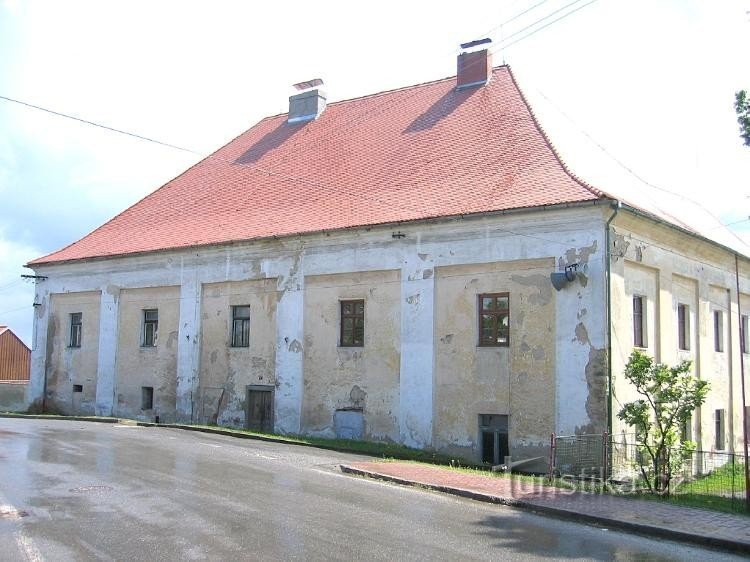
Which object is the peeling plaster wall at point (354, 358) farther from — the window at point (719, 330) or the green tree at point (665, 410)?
the window at point (719, 330)

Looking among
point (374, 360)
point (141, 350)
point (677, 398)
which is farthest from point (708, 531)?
point (141, 350)

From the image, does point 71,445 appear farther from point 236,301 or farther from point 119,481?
point 236,301

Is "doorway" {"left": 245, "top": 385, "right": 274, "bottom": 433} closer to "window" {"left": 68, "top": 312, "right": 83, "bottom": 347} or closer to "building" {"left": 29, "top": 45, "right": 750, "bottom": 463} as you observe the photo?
"building" {"left": 29, "top": 45, "right": 750, "bottom": 463}

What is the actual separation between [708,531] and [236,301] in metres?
15.7

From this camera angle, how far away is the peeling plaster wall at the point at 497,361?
54.9ft

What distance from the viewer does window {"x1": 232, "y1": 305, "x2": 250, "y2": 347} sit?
22.5 m

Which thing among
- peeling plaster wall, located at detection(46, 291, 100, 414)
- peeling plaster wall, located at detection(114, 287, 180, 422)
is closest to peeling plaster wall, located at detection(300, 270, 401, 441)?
peeling plaster wall, located at detection(114, 287, 180, 422)

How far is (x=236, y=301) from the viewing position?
22.7 metres

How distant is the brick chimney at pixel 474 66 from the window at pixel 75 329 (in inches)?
631

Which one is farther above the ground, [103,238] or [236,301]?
[103,238]

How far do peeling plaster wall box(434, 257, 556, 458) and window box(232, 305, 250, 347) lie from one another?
6.78 metres

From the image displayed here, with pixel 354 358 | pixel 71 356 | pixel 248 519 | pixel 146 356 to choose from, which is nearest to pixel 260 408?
pixel 354 358

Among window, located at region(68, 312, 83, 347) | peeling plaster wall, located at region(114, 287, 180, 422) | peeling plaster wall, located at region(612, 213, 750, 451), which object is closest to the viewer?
peeling plaster wall, located at region(612, 213, 750, 451)

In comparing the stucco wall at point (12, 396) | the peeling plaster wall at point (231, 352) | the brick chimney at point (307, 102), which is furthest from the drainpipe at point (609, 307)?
the stucco wall at point (12, 396)
